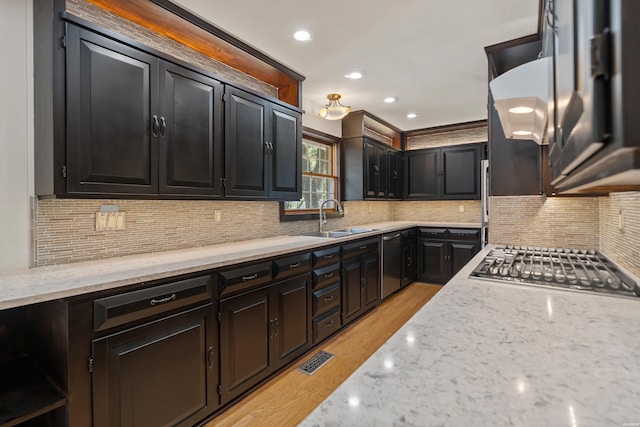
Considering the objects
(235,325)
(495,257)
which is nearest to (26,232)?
(235,325)

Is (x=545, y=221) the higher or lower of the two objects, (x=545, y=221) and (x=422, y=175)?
the lower

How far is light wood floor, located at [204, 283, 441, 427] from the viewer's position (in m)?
1.95

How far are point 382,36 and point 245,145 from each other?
1.36 m

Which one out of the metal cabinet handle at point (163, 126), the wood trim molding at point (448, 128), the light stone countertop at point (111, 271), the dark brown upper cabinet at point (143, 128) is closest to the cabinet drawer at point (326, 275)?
the light stone countertop at point (111, 271)

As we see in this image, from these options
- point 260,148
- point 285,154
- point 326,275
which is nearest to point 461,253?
point 326,275

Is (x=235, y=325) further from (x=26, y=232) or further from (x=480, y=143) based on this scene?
(x=480, y=143)

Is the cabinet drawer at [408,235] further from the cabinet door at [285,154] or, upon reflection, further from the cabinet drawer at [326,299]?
the cabinet door at [285,154]

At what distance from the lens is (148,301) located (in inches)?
62.3

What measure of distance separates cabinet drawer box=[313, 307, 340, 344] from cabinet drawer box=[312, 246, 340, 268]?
48cm

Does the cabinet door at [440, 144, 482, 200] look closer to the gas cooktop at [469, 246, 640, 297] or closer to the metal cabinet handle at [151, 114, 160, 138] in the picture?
the gas cooktop at [469, 246, 640, 297]

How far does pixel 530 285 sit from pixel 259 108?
224 centimetres

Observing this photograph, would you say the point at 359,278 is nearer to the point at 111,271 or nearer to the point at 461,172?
the point at 111,271

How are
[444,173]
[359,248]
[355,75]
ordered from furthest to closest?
[444,173], [359,248], [355,75]

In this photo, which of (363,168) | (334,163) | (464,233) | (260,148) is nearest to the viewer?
(260,148)
